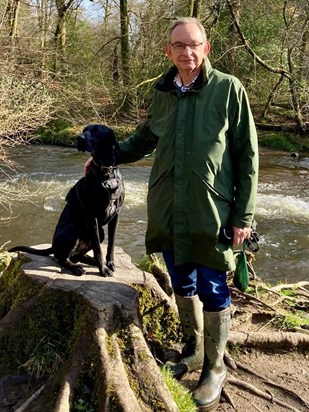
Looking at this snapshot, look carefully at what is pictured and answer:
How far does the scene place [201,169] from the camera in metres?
2.48

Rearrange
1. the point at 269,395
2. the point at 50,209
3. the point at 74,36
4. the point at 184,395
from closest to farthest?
the point at 184,395 < the point at 269,395 < the point at 50,209 < the point at 74,36

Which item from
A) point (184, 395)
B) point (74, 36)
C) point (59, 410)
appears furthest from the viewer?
point (74, 36)

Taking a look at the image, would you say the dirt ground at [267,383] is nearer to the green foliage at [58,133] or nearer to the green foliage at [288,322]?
the green foliage at [288,322]

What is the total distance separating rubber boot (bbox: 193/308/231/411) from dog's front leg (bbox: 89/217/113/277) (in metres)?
0.92

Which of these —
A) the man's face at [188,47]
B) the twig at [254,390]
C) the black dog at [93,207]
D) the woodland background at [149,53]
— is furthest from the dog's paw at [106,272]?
the woodland background at [149,53]

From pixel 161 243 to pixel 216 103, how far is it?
884mm

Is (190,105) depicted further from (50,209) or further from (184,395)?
(50,209)

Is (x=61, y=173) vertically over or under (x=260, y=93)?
under

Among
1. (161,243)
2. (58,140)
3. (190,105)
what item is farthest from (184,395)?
(58,140)

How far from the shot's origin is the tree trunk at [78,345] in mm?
2551

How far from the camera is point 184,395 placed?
2711mm

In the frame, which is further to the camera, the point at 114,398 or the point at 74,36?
the point at 74,36

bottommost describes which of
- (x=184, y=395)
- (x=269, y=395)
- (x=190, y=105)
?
(x=269, y=395)

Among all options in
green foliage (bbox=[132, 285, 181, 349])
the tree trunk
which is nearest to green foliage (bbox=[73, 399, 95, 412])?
the tree trunk
